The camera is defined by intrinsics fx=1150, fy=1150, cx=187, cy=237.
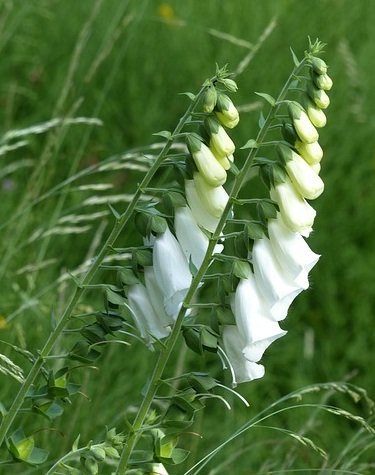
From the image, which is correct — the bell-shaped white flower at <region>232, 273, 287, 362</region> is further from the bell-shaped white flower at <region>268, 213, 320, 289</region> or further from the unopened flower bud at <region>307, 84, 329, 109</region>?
the unopened flower bud at <region>307, 84, 329, 109</region>

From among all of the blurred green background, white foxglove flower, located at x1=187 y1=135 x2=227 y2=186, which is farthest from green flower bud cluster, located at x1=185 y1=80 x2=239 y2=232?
the blurred green background

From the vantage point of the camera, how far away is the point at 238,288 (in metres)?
1.59

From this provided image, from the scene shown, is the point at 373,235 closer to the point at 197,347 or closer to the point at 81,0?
the point at 81,0

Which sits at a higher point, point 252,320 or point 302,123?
point 302,123

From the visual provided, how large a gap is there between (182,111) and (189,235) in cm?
254

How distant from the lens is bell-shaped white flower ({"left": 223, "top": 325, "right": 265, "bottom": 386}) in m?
1.62

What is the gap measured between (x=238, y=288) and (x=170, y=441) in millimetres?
238

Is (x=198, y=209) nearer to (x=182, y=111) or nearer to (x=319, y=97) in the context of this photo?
(x=319, y=97)

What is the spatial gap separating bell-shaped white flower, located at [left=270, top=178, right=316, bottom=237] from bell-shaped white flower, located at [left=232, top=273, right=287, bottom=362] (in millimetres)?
93

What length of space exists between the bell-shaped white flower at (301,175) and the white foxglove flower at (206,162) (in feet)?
0.31

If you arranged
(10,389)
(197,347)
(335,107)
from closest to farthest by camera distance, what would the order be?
1. (197,347)
2. (10,389)
3. (335,107)

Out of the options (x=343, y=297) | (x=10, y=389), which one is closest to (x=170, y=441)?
(x=10, y=389)

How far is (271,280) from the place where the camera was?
1604mm

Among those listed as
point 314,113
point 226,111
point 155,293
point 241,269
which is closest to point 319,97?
point 314,113
